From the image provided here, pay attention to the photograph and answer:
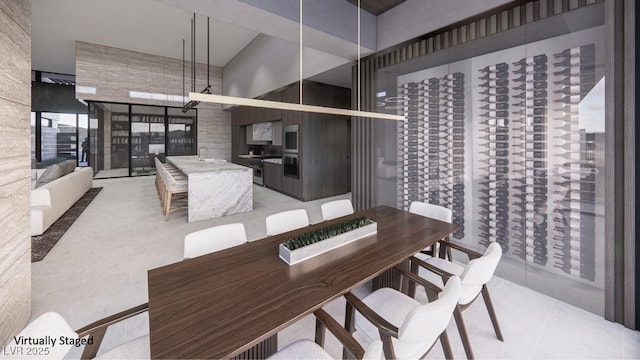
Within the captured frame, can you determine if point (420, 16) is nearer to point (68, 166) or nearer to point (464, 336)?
point (464, 336)

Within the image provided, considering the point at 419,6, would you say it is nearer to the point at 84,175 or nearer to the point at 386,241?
the point at 386,241

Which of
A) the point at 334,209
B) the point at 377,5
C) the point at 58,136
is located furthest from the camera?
the point at 58,136

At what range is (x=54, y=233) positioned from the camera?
364 cm

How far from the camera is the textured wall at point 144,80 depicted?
716cm

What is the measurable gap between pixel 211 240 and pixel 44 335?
2.98ft

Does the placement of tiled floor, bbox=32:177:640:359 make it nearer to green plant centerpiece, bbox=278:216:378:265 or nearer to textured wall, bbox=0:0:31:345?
textured wall, bbox=0:0:31:345

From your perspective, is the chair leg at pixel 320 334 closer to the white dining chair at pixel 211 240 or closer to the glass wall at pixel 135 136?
the white dining chair at pixel 211 240

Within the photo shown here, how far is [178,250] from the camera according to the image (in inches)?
126

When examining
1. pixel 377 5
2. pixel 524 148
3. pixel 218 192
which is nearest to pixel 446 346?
pixel 524 148

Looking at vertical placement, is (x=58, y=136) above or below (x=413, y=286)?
above

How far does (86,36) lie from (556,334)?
999 centimetres

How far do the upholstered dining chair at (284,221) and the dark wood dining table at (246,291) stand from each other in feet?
1.31

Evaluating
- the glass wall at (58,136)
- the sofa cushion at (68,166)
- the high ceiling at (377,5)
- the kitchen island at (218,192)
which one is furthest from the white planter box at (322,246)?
the glass wall at (58,136)

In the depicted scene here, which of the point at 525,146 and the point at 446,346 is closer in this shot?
the point at 446,346
